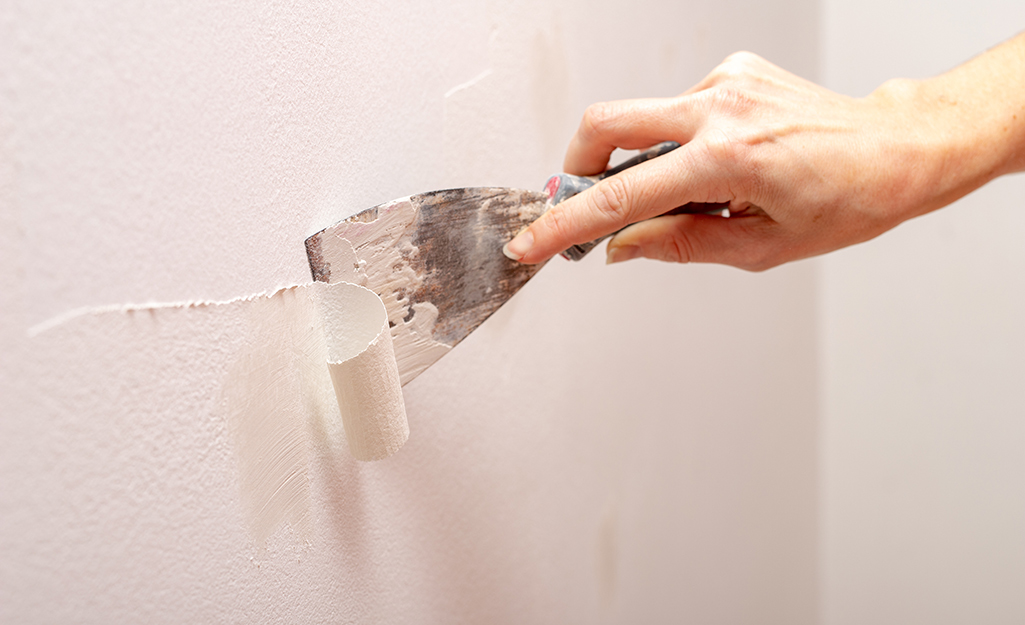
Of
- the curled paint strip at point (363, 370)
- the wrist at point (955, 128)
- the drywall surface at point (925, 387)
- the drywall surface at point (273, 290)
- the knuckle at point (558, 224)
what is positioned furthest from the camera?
the drywall surface at point (925, 387)

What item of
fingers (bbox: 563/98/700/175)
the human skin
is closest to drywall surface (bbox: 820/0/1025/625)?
the human skin

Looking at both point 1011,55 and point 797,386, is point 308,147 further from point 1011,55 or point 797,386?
point 797,386


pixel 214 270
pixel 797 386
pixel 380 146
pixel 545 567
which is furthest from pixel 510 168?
pixel 797 386

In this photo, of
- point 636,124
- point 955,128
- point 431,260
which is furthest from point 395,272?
point 955,128

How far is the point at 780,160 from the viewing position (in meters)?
0.64

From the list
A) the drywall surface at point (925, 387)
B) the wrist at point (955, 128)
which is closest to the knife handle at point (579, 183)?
the wrist at point (955, 128)

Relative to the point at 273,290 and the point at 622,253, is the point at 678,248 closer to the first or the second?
the point at 622,253

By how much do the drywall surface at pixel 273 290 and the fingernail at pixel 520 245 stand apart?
112mm

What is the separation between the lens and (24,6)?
0.34 metres

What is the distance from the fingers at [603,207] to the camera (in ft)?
2.00

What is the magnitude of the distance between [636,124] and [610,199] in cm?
12

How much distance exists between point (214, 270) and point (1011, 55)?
925mm

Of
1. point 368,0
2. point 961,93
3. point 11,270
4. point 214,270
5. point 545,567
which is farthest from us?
point 545,567

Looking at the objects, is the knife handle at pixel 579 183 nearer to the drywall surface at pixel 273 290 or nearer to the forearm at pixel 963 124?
the drywall surface at pixel 273 290
